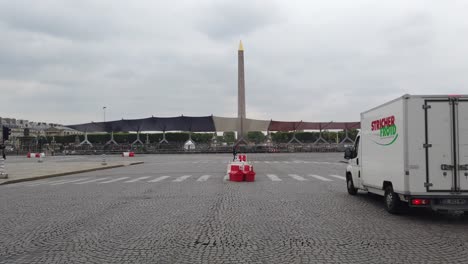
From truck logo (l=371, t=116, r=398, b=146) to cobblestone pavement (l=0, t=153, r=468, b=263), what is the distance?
64.7 inches

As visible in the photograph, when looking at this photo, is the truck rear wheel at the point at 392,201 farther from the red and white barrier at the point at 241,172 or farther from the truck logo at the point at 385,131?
the red and white barrier at the point at 241,172

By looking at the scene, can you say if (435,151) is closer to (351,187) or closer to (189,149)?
(351,187)

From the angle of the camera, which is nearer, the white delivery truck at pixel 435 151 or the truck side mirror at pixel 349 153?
the white delivery truck at pixel 435 151

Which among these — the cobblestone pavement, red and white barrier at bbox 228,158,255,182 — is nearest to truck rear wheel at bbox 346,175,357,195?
the cobblestone pavement

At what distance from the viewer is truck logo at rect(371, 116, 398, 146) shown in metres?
9.02

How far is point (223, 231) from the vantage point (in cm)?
741

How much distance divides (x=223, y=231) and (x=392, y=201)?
4.09 meters

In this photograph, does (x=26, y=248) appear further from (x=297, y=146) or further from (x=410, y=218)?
(x=297, y=146)

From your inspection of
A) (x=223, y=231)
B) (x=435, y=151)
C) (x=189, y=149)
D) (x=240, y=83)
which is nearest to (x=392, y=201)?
(x=435, y=151)

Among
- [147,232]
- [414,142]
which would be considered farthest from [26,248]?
[414,142]

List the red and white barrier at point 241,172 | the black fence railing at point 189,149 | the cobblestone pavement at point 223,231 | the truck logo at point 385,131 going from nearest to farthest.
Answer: the cobblestone pavement at point 223,231, the truck logo at point 385,131, the red and white barrier at point 241,172, the black fence railing at point 189,149

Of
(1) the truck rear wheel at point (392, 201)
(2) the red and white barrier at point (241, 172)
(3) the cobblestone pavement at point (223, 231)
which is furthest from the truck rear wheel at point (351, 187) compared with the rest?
(2) the red and white barrier at point (241, 172)

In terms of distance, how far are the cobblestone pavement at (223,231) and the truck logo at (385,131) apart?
5.39 ft

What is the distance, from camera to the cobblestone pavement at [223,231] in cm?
581
